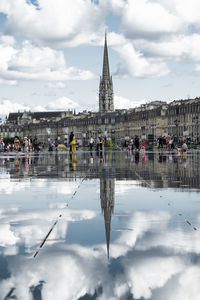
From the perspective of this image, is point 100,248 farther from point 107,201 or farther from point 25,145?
point 25,145

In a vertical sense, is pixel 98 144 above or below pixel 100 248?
above

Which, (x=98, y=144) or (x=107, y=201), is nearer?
(x=107, y=201)

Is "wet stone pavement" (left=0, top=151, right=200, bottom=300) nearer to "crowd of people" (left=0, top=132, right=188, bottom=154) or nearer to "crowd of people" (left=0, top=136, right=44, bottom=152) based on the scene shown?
"crowd of people" (left=0, top=132, right=188, bottom=154)

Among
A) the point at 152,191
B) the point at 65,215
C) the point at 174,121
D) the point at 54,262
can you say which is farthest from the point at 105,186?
the point at 174,121

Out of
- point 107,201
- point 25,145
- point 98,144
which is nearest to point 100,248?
point 107,201

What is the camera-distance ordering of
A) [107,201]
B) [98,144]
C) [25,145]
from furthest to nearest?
1. [98,144]
2. [25,145]
3. [107,201]

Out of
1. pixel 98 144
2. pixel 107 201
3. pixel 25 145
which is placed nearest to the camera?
pixel 107 201

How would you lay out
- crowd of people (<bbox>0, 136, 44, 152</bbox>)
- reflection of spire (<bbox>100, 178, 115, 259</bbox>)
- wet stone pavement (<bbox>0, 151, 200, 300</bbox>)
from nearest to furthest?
wet stone pavement (<bbox>0, 151, 200, 300</bbox>) < reflection of spire (<bbox>100, 178, 115, 259</bbox>) < crowd of people (<bbox>0, 136, 44, 152</bbox>)

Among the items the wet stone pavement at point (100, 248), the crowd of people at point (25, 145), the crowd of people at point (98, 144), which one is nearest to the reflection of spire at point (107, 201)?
the wet stone pavement at point (100, 248)

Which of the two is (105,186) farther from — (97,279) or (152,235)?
(97,279)

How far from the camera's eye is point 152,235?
5246 millimetres

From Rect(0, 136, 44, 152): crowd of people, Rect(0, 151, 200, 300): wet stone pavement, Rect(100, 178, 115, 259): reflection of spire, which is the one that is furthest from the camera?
Rect(0, 136, 44, 152): crowd of people

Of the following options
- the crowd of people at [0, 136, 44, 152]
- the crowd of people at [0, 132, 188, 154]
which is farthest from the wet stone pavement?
the crowd of people at [0, 136, 44, 152]

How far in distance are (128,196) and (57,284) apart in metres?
5.27
